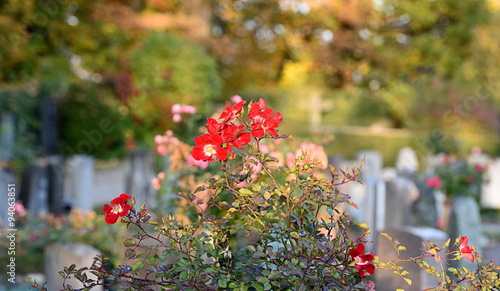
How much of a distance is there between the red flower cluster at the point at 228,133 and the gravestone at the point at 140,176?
8.05 m

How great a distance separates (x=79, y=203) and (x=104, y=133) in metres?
3.85

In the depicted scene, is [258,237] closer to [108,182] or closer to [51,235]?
[51,235]

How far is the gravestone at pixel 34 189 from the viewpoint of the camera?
28.9 ft

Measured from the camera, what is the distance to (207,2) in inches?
624

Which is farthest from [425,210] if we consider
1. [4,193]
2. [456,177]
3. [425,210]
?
[4,193]

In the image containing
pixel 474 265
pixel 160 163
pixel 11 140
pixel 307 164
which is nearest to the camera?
pixel 307 164

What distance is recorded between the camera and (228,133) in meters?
2.50

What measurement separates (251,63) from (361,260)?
14.6 metres

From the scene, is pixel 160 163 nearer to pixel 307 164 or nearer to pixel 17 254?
pixel 17 254

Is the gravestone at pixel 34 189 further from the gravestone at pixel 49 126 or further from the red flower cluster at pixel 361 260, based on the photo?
the red flower cluster at pixel 361 260

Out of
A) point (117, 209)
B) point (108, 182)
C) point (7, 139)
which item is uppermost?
point (7, 139)

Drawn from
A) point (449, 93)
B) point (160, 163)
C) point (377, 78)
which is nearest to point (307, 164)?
point (160, 163)

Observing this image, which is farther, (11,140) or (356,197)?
(11,140)

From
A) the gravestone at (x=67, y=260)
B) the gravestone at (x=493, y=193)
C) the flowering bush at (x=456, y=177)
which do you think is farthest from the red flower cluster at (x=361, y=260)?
the gravestone at (x=493, y=193)
